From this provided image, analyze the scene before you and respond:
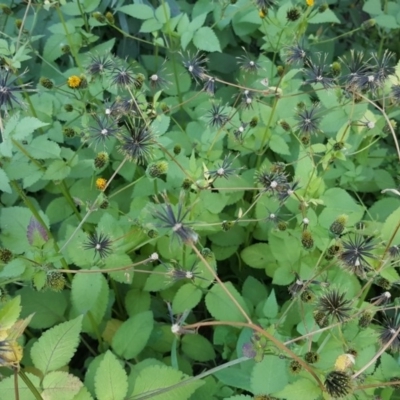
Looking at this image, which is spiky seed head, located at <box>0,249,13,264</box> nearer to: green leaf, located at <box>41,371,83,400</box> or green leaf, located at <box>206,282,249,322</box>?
green leaf, located at <box>41,371,83,400</box>

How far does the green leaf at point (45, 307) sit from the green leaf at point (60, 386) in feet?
1.20

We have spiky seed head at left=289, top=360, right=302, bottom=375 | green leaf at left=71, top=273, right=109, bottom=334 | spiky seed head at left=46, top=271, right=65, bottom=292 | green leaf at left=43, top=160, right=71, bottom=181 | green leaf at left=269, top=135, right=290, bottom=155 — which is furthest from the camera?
green leaf at left=269, top=135, right=290, bottom=155

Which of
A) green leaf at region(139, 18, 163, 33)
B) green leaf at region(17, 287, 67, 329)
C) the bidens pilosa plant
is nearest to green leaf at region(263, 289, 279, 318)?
the bidens pilosa plant

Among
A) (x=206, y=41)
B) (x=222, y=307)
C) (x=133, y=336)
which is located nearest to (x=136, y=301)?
(x=133, y=336)

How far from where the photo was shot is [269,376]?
95cm

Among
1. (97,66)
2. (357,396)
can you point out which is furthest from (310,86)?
(357,396)

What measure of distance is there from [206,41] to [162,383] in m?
0.96

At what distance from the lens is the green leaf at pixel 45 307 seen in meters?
1.30

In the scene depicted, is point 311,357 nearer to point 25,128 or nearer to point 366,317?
point 366,317

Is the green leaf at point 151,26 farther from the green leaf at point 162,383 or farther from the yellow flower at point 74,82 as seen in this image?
the green leaf at point 162,383

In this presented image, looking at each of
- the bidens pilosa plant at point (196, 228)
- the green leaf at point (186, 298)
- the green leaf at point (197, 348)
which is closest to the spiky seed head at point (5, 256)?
the bidens pilosa plant at point (196, 228)

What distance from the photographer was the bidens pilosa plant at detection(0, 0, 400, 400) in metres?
0.94

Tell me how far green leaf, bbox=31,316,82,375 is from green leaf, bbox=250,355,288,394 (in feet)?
1.15

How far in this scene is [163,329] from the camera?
4.35ft
